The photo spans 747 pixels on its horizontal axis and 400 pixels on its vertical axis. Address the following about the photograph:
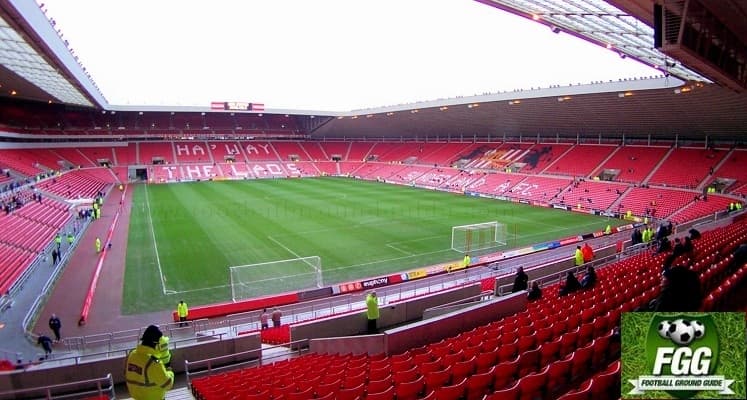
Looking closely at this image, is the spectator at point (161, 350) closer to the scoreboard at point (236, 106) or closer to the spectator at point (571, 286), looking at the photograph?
the spectator at point (571, 286)

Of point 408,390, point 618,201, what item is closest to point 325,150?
point 618,201

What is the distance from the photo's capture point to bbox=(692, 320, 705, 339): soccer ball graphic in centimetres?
281

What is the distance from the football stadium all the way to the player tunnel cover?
31mm

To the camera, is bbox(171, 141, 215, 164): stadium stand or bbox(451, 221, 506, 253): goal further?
bbox(171, 141, 215, 164): stadium stand

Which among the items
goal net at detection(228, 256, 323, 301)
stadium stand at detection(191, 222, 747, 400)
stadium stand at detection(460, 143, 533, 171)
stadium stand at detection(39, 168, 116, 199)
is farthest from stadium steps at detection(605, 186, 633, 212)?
stadium stand at detection(39, 168, 116, 199)

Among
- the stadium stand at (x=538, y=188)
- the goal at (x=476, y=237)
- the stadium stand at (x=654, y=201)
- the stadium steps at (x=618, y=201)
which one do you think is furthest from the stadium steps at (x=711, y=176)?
the goal at (x=476, y=237)

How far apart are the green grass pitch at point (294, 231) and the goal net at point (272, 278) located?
1.46 feet

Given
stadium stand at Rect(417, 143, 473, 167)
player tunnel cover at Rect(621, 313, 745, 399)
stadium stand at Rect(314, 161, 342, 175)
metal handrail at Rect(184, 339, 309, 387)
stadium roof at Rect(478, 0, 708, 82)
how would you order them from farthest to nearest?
stadium stand at Rect(314, 161, 342, 175) < stadium stand at Rect(417, 143, 473, 167) < stadium roof at Rect(478, 0, 708, 82) < metal handrail at Rect(184, 339, 309, 387) < player tunnel cover at Rect(621, 313, 745, 399)

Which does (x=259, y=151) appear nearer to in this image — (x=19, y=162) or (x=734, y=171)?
(x=19, y=162)

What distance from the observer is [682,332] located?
285 centimetres

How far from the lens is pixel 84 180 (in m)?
49.5

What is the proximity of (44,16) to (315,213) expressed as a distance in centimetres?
2173

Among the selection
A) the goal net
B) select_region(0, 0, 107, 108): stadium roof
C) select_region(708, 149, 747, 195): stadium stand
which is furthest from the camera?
select_region(708, 149, 747, 195): stadium stand

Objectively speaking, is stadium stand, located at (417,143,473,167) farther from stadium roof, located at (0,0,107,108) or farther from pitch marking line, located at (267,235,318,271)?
stadium roof, located at (0,0,107,108)
